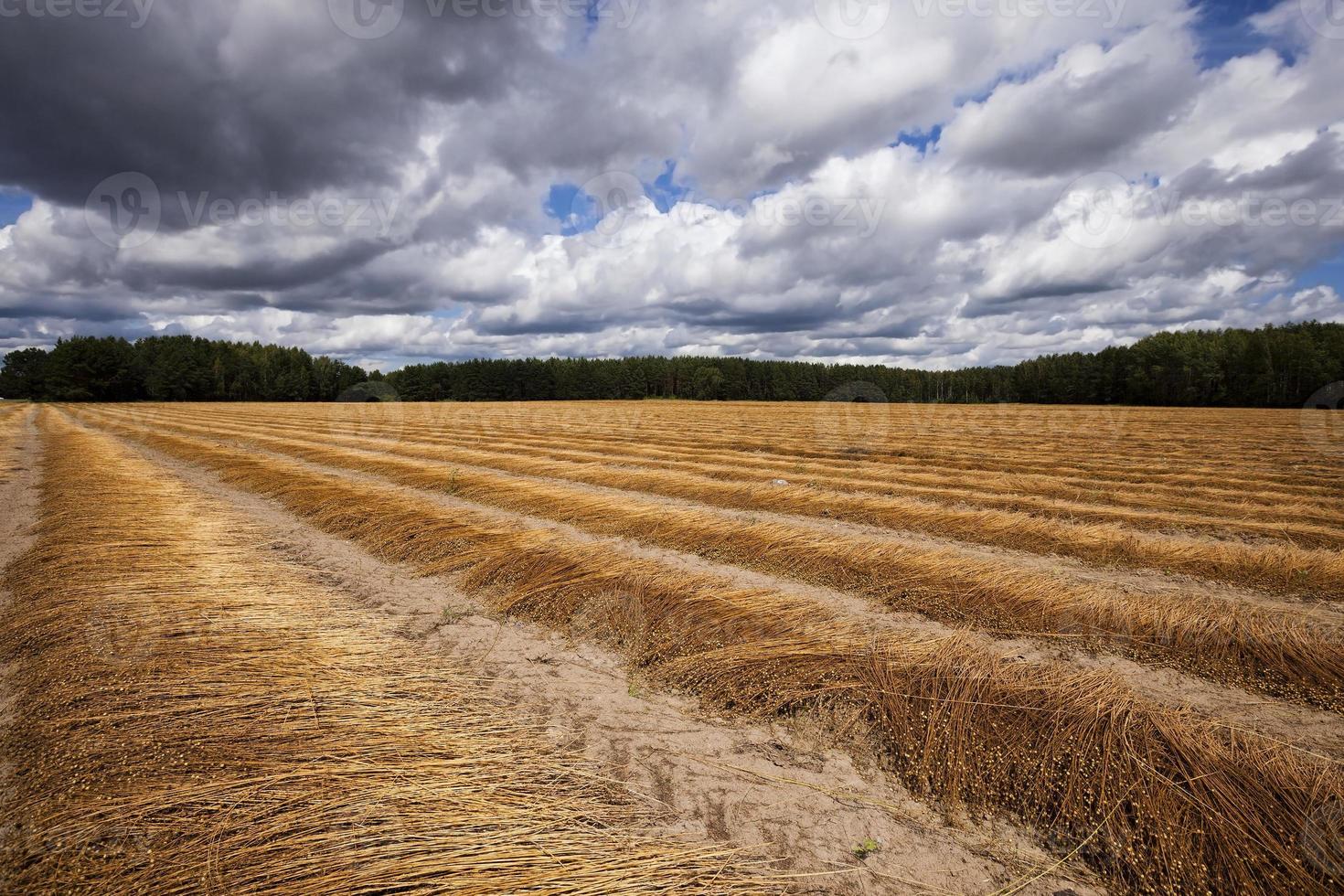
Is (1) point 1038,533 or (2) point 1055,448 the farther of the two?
(2) point 1055,448

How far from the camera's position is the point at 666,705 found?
4008 millimetres

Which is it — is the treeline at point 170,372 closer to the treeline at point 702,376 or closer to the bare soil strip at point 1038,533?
the treeline at point 702,376

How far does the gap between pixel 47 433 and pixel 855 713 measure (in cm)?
4172

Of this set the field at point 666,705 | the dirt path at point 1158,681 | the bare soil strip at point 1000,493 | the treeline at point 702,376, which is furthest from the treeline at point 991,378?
the dirt path at point 1158,681

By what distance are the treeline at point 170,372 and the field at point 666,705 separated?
381ft

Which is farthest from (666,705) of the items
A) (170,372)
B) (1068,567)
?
(170,372)

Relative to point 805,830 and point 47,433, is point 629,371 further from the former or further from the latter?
point 805,830

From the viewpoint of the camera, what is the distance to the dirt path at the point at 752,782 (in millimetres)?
2609

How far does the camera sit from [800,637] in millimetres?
4750

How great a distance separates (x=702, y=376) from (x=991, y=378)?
76122mm

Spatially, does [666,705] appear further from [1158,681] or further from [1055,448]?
[1055,448]

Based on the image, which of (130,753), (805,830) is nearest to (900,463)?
(805,830)

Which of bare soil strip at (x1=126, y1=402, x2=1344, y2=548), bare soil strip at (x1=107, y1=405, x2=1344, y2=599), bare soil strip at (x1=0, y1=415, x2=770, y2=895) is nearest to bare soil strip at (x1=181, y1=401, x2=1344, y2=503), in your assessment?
bare soil strip at (x1=126, y1=402, x2=1344, y2=548)

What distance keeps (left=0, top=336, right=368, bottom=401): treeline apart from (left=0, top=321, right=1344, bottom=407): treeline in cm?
23
